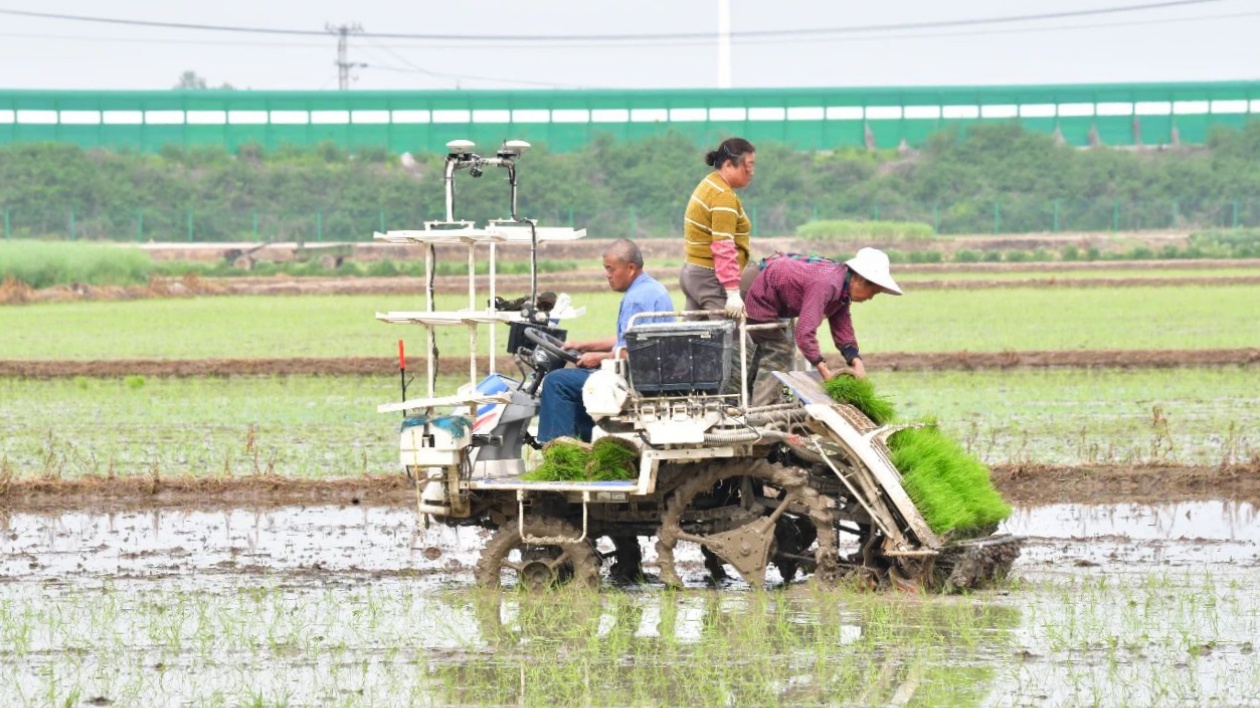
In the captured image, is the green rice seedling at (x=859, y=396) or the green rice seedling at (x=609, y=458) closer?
the green rice seedling at (x=609, y=458)

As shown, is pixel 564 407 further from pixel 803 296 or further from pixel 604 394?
pixel 803 296

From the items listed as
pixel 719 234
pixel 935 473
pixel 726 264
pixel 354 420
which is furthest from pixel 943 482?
pixel 354 420

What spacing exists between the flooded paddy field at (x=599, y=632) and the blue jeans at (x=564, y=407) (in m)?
0.88

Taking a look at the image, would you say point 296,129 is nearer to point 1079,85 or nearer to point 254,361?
point 1079,85

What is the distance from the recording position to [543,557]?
10.2m

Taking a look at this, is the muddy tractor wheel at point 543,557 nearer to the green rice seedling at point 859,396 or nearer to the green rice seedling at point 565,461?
the green rice seedling at point 565,461

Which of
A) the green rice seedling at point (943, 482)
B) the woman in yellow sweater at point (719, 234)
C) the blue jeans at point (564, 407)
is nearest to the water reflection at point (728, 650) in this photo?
the green rice seedling at point (943, 482)

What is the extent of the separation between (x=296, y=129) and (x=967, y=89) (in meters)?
27.0

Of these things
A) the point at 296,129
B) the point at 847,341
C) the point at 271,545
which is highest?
the point at 296,129

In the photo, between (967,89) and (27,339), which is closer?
(27,339)

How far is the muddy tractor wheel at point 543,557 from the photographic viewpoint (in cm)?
1009

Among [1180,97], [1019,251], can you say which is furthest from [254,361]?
[1180,97]

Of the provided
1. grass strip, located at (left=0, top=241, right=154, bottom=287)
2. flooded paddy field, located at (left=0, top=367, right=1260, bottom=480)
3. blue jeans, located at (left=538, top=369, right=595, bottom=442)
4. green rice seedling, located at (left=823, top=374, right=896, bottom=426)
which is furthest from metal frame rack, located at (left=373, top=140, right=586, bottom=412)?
grass strip, located at (left=0, top=241, right=154, bottom=287)

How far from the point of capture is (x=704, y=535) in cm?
1012
